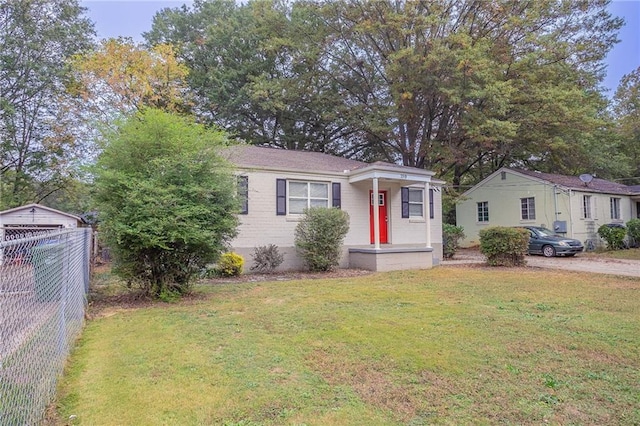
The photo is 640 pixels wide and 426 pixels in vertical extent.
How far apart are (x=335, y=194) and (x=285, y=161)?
2.04 metres

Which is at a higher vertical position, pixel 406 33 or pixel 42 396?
pixel 406 33

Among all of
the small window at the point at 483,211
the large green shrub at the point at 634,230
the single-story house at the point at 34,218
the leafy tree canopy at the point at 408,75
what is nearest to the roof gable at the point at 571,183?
the small window at the point at 483,211

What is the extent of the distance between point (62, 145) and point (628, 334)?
22.8m

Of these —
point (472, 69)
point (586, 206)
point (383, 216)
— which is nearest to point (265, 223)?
point (383, 216)

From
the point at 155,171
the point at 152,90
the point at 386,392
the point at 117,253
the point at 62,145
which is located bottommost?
the point at 386,392

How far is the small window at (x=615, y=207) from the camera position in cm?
2133

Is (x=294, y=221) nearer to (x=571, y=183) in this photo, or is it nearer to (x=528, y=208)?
(x=528, y=208)

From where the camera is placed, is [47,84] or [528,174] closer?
[47,84]

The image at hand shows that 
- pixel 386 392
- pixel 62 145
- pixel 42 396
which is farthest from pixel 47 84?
pixel 386 392

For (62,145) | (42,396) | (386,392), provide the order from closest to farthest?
(42,396)
(386,392)
(62,145)

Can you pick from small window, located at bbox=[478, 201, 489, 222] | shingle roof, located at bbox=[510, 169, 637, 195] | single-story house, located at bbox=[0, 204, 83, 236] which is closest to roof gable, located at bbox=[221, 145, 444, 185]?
single-story house, located at bbox=[0, 204, 83, 236]

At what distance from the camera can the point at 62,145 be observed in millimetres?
19359

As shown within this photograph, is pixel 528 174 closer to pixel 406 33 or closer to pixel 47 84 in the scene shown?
pixel 406 33

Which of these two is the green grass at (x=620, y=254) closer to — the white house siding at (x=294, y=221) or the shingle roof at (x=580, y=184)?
the shingle roof at (x=580, y=184)
